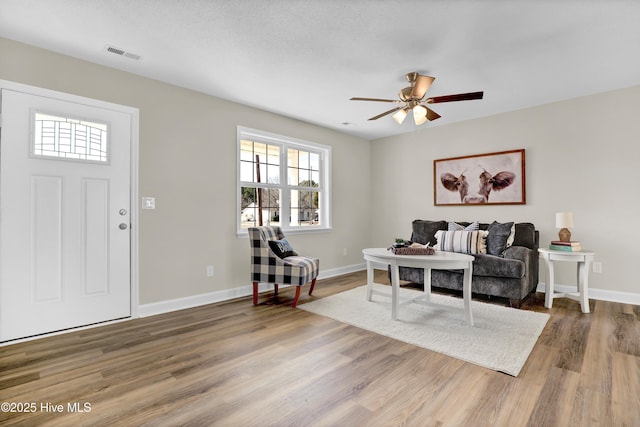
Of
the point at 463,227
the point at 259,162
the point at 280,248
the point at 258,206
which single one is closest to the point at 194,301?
the point at 280,248

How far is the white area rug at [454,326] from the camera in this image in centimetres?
229

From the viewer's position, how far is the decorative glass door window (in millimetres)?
2660

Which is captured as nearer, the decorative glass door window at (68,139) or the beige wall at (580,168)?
the decorative glass door window at (68,139)

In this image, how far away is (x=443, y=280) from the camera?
3.88m

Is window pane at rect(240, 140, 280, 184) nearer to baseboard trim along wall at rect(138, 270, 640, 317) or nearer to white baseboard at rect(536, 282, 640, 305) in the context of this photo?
baseboard trim along wall at rect(138, 270, 640, 317)

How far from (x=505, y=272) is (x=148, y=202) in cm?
383

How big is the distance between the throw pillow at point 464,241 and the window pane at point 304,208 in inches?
77.6

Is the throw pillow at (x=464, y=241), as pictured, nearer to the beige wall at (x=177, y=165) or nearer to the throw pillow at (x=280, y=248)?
the throw pillow at (x=280, y=248)

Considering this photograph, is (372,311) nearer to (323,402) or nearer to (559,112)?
(323,402)

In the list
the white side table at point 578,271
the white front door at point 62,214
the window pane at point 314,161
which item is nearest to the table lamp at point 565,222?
the white side table at point 578,271

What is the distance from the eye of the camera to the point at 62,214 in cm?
274

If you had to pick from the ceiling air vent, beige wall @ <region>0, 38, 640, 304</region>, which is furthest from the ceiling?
beige wall @ <region>0, 38, 640, 304</region>

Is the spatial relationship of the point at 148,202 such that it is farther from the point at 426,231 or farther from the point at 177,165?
the point at 426,231

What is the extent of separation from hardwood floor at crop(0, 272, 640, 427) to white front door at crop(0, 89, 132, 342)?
246 mm
